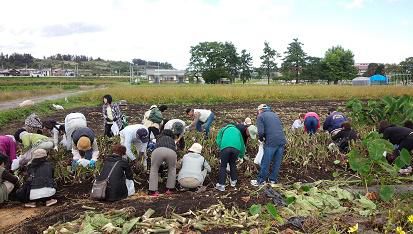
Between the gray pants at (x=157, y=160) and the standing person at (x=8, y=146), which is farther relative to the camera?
the standing person at (x=8, y=146)

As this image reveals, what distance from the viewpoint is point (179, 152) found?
26.0 feet

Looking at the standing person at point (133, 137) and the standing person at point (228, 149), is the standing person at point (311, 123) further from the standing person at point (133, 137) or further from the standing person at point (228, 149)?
the standing person at point (133, 137)

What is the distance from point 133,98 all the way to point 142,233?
72.9 feet

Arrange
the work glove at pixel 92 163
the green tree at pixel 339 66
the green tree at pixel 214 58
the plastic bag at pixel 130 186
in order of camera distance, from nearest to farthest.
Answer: the plastic bag at pixel 130 186, the work glove at pixel 92 163, the green tree at pixel 339 66, the green tree at pixel 214 58

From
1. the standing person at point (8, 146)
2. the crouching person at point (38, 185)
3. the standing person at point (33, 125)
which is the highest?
the standing person at point (33, 125)

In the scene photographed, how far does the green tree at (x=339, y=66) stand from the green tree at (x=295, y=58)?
350cm

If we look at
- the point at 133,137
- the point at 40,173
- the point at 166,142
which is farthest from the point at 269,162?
the point at 40,173

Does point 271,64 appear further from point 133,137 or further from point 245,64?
point 133,137

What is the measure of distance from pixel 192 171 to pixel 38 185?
2.41m

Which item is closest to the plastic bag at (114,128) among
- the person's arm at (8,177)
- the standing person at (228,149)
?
the person's arm at (8,177)

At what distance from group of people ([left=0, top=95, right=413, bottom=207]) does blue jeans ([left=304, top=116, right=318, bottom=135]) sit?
1088mm

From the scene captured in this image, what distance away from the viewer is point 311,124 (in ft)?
31.2

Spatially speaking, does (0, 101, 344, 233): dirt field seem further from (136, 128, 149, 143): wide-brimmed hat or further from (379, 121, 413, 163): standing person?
(379, 121, 413, 163): standing person

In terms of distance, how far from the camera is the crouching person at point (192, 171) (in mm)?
6461
